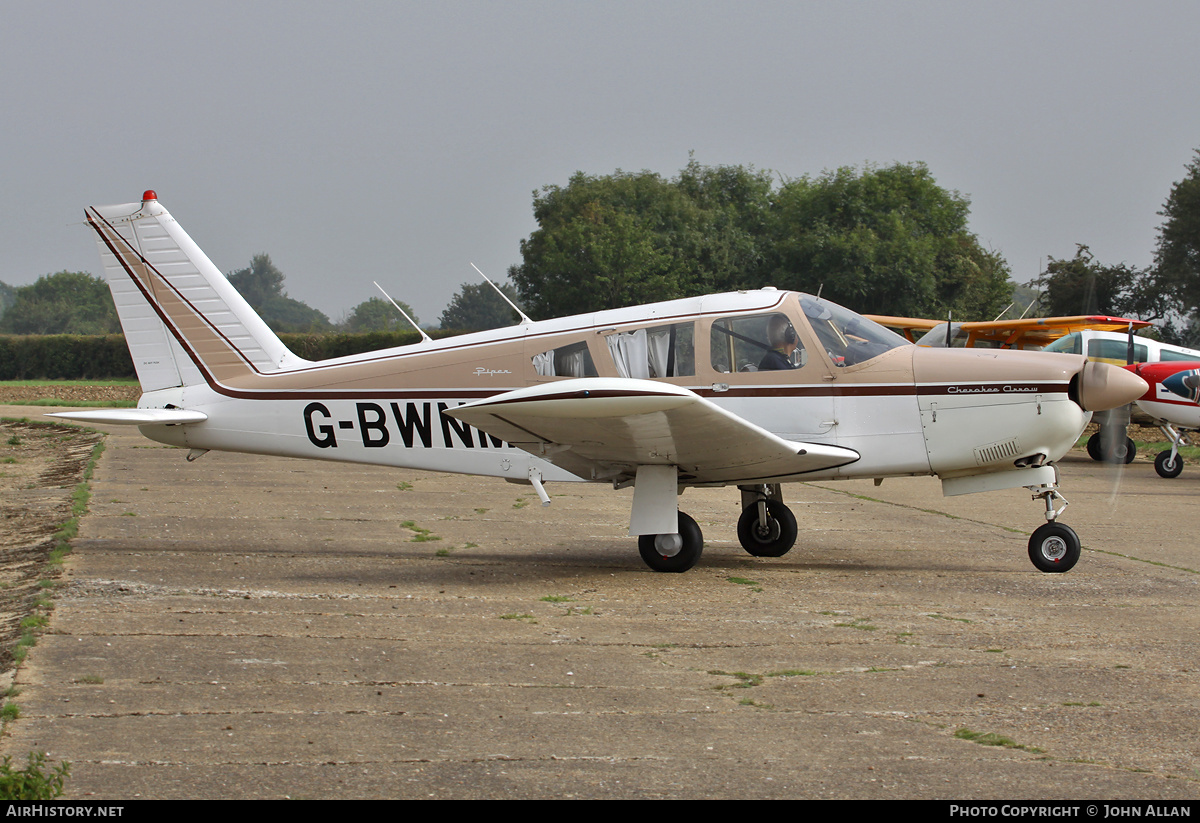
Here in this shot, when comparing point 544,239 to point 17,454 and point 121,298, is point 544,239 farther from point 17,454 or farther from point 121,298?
point 121,298

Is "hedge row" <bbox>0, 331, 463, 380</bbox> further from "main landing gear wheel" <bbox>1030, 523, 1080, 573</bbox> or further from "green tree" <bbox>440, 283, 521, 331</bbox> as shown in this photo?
"main landing gear wheel" <bbox>1030, 523, 1080, 573</bbox>

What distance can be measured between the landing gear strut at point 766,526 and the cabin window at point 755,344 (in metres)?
1.31

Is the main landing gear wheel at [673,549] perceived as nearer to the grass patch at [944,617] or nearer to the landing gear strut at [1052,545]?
the grass patch at [944,617]

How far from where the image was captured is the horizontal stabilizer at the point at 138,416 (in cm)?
877

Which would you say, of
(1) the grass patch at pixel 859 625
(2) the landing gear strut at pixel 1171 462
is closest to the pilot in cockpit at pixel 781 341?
(1) the grass patch at pixel 859 625

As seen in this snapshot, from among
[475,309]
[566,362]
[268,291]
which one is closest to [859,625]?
[566,362]

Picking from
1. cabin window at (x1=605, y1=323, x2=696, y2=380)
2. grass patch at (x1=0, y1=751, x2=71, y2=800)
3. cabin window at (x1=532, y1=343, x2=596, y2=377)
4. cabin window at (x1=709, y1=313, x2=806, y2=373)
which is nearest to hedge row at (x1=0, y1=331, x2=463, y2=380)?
cabin window at (x1=532, y1=343, x2=596, y2=377)

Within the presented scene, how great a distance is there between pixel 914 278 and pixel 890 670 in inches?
1684

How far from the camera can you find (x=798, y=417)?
831 cm

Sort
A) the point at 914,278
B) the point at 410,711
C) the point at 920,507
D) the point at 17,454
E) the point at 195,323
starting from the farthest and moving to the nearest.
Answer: the point at 914,278
the point at 17,454
the point at 920,507
the point at 195,323
the point at 410,711

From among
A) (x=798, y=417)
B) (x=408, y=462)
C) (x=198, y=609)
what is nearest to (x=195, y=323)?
(x=408, y=462)

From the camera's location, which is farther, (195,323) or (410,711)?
(195,323)

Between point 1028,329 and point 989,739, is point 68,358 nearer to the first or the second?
point 1028,329

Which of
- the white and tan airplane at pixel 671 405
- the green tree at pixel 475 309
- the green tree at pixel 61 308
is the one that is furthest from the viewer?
the green tree at pixel 61 308
